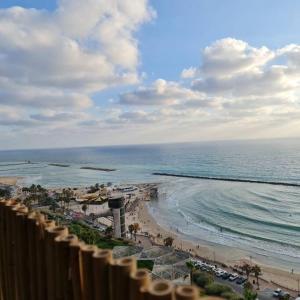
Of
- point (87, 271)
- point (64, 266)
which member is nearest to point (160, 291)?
point (87, 271)

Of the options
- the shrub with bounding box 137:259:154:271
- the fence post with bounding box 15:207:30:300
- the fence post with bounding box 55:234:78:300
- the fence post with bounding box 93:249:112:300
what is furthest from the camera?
the shrub with bounding box 137:259:154:271

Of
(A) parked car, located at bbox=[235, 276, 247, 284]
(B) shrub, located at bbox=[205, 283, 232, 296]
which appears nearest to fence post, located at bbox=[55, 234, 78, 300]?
(B) shrub, located at bbox=[205, 283, 232, 296]

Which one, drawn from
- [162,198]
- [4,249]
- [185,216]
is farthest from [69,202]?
[4,249]

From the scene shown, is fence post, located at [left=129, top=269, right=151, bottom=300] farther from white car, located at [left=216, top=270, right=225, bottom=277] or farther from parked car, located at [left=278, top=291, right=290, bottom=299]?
white car, located at [left=216, top=270, right=225, bottom=277]

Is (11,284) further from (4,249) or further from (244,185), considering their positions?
(244,185)

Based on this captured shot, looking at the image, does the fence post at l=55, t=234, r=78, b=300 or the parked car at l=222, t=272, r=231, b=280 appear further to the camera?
the parked car at l=222, t=272, r=231, b=280

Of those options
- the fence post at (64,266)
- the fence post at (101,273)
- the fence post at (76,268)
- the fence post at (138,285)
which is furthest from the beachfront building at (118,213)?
the fence post at (138,285)

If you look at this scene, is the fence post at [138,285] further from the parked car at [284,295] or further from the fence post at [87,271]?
the parked car at [284,295]
